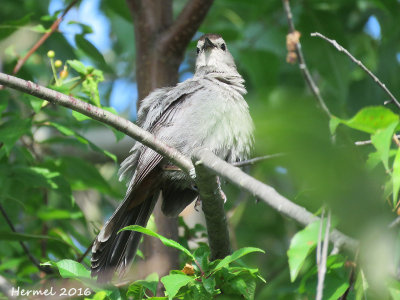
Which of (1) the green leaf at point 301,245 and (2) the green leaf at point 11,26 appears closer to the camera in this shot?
(1) the green leaf at point 301,245

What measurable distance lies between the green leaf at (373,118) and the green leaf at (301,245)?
0.42m

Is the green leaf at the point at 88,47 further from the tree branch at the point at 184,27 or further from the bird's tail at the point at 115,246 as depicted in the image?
the bird's tail at the point at 115,246

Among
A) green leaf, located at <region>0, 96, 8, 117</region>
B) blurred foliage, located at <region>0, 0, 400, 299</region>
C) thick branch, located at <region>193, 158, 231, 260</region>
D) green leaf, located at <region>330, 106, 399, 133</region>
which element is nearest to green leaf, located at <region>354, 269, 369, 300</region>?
blurred foliage, located at <region>0, 0, 400, 299</region>

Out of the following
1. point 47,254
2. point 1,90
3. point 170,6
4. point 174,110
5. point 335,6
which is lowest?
point 47,254

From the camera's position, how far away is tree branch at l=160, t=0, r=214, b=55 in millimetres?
4242

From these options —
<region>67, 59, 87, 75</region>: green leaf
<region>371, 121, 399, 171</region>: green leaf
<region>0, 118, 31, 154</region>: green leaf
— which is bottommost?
<region>0, 118, 31, 154</region>: green leaf

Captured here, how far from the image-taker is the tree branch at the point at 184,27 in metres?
4.24

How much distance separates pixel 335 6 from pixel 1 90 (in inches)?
144

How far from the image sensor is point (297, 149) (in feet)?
2.98

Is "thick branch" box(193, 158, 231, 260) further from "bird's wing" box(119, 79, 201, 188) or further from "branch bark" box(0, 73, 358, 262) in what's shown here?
"bird's wing" box(119, 79, 201, 188)

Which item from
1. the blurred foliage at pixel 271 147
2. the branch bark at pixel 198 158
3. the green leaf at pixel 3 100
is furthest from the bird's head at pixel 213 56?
the branch bark at pixel 198 158

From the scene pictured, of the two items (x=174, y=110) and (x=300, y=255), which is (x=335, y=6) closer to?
(x=174, y=110)

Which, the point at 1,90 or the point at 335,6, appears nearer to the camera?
the point at 1,90

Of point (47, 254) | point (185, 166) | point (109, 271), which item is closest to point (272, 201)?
point (185, 166)
